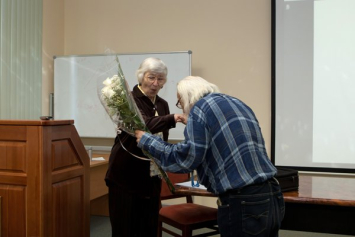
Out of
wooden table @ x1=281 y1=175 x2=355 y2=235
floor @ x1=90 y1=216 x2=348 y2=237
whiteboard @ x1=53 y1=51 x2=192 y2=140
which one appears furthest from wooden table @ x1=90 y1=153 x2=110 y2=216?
wooden table @ x1=281 y1=175 x2=355 y2=235

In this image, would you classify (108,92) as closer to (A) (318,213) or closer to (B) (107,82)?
(B) (107,82)

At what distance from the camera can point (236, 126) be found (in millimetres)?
1456

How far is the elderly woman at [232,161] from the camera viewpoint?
56.7 inches

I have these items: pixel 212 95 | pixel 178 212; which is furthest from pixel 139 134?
pixel 178 212

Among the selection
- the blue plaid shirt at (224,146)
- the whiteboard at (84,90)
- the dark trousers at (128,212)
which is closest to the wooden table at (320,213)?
the blue plaid shirt at (224,146)

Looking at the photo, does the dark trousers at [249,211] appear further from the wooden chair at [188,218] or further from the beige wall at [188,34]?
the beige wall at [188,34]

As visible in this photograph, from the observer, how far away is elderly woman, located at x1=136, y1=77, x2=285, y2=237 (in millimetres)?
1441

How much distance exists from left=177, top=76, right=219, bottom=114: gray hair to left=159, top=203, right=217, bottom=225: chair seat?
118 centimetres

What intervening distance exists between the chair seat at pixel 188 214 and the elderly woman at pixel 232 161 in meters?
1.01

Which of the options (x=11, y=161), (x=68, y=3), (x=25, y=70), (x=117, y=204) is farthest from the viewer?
(x=68, y=3)

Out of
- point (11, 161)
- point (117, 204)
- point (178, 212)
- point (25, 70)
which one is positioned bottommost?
point (178, 212)

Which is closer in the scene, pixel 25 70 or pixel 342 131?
pixel 342 131

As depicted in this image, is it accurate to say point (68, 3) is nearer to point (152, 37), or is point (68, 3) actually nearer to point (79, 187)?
point (152, 37)

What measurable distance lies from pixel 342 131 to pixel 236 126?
8.41 ft
